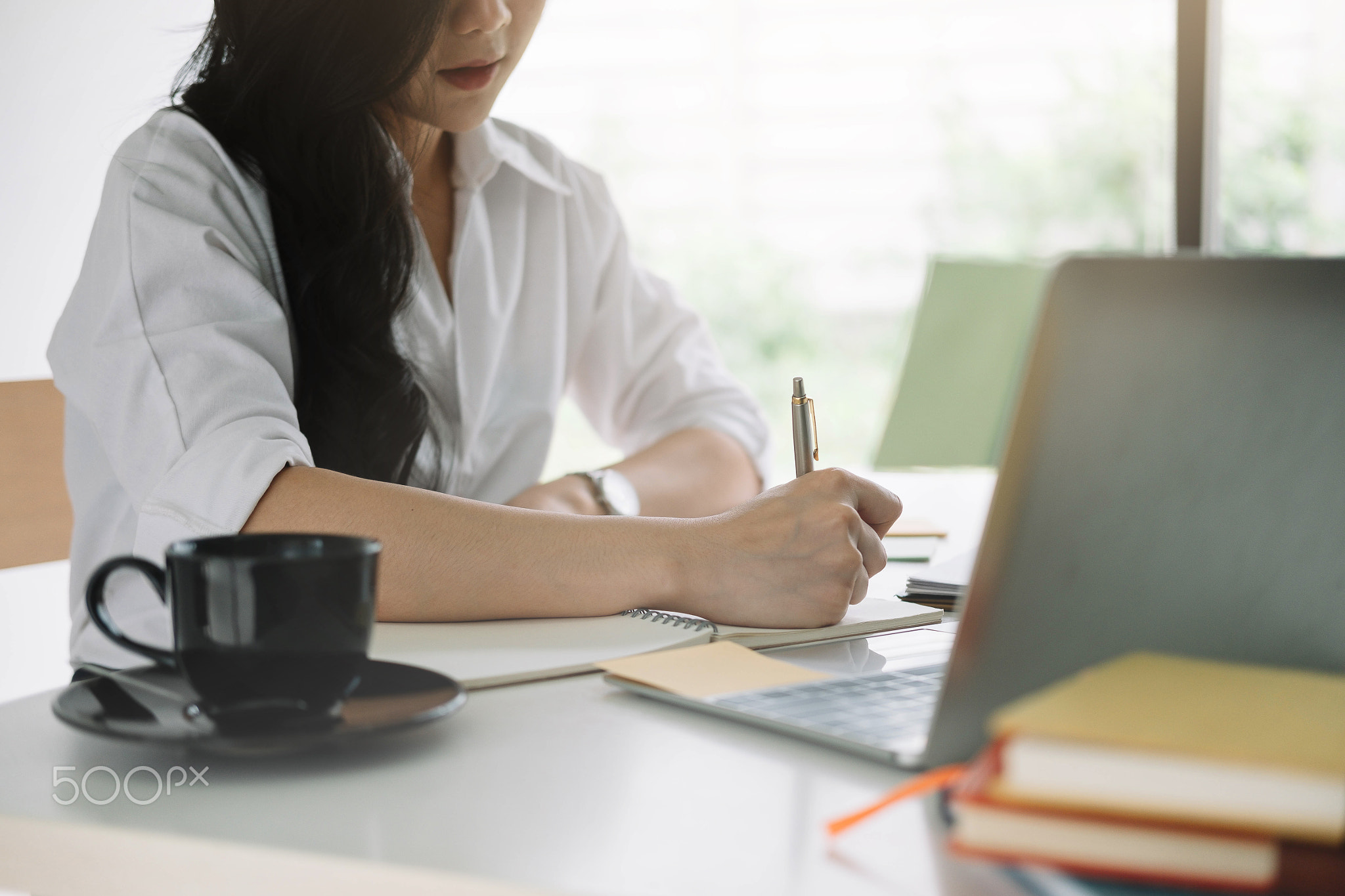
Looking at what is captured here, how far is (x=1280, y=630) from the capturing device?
16.4 inches

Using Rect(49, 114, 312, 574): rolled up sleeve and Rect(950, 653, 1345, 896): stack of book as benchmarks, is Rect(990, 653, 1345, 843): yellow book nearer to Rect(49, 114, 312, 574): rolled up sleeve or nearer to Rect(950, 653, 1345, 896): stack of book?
Rect(950, 653, 1345, 896): stack of book

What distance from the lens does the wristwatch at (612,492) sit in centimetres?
103

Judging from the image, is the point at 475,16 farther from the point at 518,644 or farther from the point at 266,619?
the point at 266,619

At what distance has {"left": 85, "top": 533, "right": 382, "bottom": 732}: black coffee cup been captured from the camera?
0.43m

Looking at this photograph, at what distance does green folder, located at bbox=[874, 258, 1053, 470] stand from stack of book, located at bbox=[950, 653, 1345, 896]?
3.55 ft

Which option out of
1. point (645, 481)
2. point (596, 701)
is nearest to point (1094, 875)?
point (596, 701)

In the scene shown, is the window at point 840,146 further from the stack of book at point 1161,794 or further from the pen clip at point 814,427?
the stack of book at point 1161,794

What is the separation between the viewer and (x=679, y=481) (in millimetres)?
1115

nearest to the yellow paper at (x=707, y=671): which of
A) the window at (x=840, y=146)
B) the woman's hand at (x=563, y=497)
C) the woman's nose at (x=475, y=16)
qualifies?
the woman's hand at (x=563, y=497)

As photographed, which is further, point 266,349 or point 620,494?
point 620,494

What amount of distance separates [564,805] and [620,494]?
656 mm

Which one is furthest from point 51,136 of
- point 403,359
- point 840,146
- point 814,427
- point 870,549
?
point 840,146

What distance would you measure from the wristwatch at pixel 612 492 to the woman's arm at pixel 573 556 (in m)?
0.31

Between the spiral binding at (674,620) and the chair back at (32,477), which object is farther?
the chair back at (32,477)
